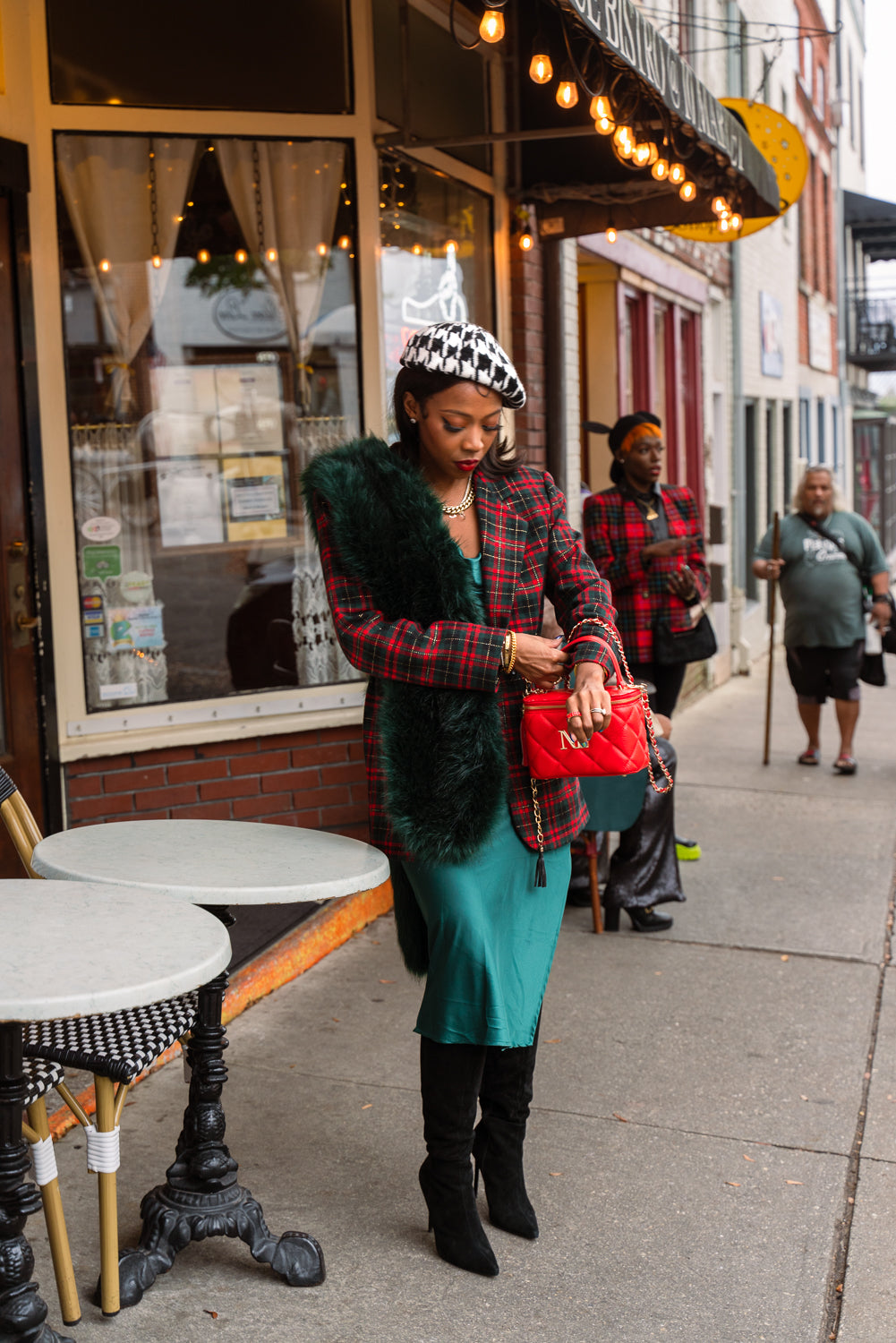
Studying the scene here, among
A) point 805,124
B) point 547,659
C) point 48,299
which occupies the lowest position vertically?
point 547,659

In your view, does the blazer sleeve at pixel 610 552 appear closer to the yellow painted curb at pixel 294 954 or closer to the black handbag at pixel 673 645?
the black handbag at pixel 673 645

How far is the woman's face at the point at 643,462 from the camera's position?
5883 mm

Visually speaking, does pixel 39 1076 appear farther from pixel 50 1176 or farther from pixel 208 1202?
pixel 208 1202

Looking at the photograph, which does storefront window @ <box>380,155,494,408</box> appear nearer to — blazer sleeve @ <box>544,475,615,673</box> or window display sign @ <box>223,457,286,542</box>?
window display sign @ <box>223,457,286,542</box>

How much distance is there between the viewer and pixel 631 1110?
3666 millimetres

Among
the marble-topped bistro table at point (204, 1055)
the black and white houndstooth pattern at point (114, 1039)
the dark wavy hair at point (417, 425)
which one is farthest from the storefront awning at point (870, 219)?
the black and white houndstooth pattern at point (114, 1039)

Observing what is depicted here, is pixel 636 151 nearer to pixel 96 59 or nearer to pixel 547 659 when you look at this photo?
pixel 96 59

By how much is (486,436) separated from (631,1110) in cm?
190

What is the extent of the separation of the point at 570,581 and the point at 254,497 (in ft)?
8.46

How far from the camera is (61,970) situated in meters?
2.09

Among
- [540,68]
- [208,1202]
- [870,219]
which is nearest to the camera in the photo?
[208,1202]

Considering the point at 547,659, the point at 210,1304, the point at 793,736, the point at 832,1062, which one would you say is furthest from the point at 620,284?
the point at 210,1304

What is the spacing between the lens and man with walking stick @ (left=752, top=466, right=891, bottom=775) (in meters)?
7.95

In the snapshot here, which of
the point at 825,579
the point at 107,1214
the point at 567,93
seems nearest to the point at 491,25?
the point at 567,93
